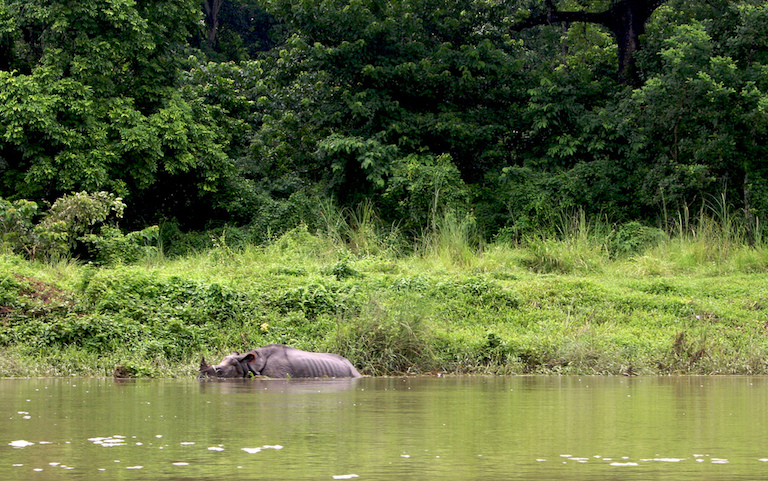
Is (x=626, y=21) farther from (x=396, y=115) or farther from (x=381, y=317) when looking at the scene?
(x=381, y=317)

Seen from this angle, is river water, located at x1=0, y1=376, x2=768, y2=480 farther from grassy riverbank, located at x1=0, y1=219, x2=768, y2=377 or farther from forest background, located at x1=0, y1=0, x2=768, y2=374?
forest background, located at x1=0, y1=0, x2=768, y2=374

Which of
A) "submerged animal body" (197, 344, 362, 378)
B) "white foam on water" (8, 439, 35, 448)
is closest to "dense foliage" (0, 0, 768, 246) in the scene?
"submerged animal body" (197, 344, 362, 378)

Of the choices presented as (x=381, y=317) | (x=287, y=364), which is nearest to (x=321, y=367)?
(x=287, y=364)

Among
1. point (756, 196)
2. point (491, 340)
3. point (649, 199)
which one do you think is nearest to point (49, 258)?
point (491, 340)

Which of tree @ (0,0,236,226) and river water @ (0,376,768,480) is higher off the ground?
Answer: tree @ (0,0,236,226)

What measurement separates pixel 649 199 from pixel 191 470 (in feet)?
64.2

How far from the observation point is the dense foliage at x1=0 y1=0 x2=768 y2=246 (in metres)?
20.7

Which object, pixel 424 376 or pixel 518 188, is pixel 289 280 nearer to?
pixel 424 376

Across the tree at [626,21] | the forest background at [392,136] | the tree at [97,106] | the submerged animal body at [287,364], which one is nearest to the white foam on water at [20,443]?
the submerged animal body at [287,364]

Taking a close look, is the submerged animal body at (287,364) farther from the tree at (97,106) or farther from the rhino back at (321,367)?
the tree at (97,106)

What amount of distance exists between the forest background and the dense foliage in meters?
0.06

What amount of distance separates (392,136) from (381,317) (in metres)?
13.1

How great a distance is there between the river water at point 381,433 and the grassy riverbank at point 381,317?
233 cm

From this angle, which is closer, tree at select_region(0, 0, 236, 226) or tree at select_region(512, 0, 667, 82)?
tree at select_region(0, 0, 236, 226)
